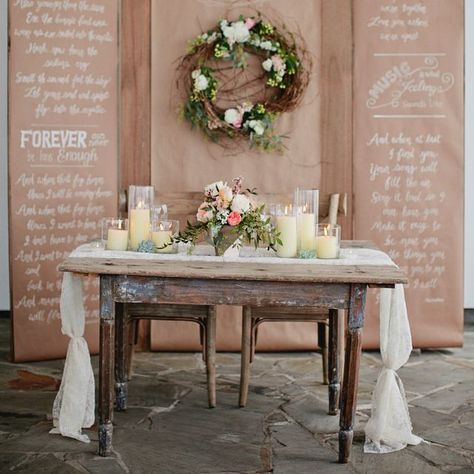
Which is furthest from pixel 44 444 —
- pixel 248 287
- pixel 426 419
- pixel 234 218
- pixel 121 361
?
pixel 426 419

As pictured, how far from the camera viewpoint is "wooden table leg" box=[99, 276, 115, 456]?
2.86 m

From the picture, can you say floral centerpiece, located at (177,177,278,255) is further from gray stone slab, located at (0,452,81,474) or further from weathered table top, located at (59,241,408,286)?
gray stone slab, located at (0,452,81,474)

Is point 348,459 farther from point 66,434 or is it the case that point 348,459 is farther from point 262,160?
point 262,160

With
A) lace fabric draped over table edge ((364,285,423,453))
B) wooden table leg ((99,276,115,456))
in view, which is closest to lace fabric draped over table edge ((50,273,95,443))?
wooden table leg ((99,276,115,456))

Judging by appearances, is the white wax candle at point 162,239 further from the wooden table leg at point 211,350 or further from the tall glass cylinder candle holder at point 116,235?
the wooden table leg at point 211,350

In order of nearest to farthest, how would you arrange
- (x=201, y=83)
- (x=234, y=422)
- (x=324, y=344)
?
(x=234, y=422), (x=324, y=344), (x=201, y=83)

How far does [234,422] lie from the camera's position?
3.38m

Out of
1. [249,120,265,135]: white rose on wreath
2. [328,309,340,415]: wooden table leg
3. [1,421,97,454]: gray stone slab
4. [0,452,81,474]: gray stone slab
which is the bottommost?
[0,452,81,474]: gray stone slab

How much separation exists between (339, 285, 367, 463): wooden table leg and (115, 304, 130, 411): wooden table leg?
3.58 feet

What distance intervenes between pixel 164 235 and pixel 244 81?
1711 millimetres

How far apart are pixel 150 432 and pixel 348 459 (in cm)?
84

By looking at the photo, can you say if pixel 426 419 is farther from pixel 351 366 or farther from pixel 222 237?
pixel 222 237

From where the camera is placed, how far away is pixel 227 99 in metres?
4.59

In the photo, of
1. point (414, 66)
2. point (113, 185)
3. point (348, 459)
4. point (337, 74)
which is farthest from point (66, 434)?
point (414, 66)
